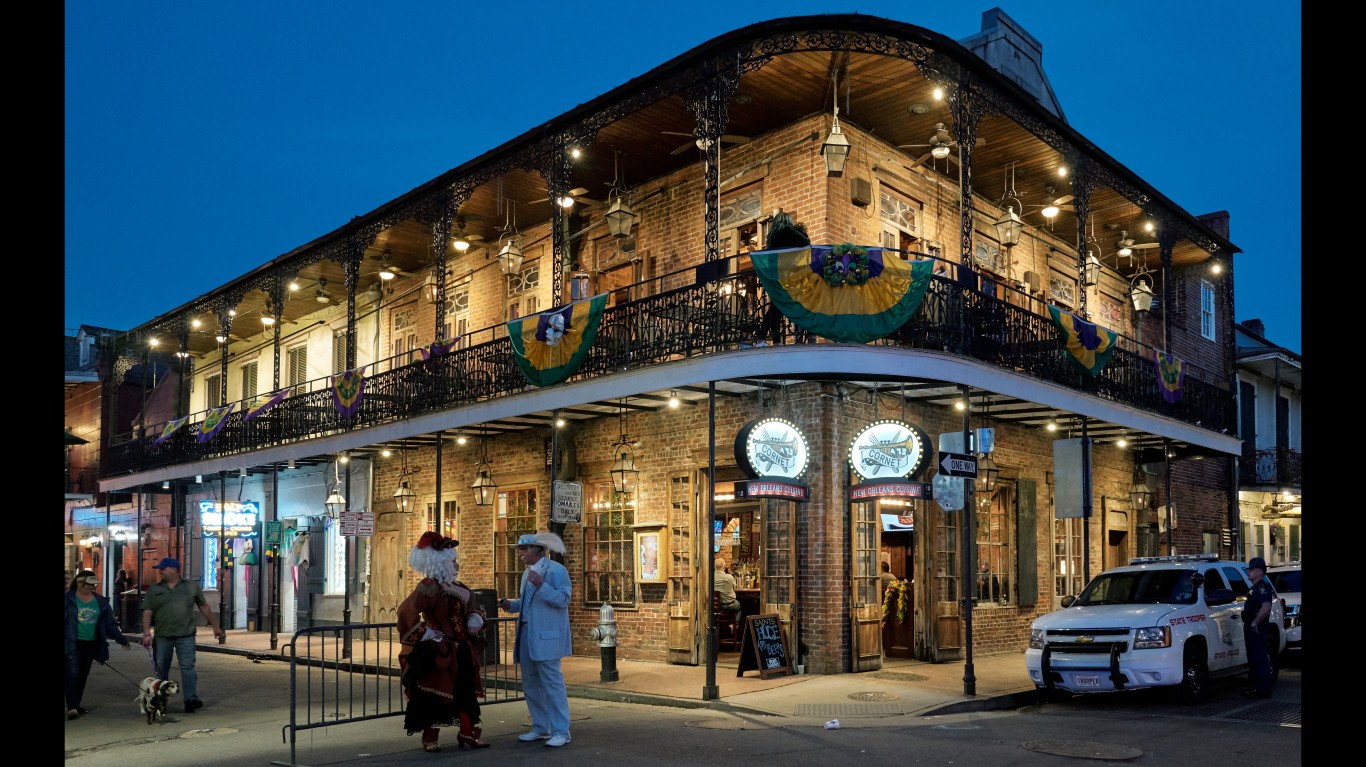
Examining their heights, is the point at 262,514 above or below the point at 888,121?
below

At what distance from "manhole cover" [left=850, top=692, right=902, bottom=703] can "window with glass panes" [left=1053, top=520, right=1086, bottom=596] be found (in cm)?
832

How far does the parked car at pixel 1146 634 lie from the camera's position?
491 inches

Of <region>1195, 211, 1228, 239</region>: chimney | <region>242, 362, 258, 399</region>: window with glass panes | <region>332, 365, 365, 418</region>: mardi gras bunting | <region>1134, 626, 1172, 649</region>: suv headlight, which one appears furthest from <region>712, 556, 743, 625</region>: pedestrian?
<region>242, 362, 258, 399</region>: window with glass panes

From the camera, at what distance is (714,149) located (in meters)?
14.8

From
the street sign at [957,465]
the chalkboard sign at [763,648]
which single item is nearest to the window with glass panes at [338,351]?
the chalkboard sign at [763,648]

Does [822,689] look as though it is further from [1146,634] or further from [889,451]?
[1146,634]

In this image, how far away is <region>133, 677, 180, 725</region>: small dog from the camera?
40.7 feet

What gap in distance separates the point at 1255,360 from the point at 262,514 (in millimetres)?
25440

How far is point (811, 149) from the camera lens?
1684cm

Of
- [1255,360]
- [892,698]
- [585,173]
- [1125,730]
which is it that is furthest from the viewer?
[1255,360]

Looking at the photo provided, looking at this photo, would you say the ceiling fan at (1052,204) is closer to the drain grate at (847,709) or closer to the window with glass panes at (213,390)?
the drain grate at (847,709)
